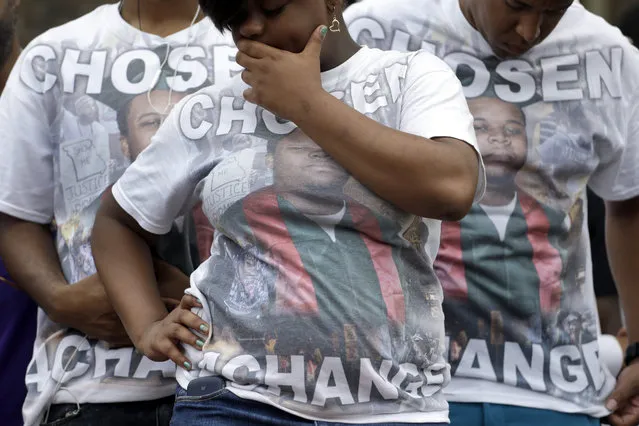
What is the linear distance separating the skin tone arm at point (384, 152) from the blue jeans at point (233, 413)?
45cm

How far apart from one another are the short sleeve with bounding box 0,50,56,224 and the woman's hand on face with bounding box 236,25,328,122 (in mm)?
907

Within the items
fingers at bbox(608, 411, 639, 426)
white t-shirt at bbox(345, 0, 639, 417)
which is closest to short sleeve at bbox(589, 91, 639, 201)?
white t-shirt at bbox(345, 0, 639, 417)

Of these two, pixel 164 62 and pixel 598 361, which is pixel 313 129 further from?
pixel 598 361

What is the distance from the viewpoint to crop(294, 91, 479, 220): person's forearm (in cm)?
234

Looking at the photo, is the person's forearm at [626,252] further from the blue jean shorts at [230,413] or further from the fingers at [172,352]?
the fingers at [172,352]

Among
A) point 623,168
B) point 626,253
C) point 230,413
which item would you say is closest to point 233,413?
point 230,413

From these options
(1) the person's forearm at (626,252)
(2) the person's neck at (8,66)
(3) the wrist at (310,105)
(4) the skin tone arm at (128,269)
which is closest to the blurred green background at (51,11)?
(2) the person's neck at (8,66)

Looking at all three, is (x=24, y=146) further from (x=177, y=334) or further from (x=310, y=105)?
(x=310, y=105)

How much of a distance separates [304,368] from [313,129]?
47cm

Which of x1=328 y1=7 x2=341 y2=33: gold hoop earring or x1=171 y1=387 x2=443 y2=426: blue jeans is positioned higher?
x1=328 y1=7 x2=341 y2=33: gold hoop earring

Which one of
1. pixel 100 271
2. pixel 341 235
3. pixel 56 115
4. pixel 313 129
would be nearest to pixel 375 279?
pixel 341 235

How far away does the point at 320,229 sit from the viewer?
2445mm

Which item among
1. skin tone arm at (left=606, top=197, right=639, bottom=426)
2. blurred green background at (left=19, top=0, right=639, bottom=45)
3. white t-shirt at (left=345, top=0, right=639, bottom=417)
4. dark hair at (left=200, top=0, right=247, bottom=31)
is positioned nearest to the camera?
dark hair at (left=200, top=0, right=247, bottom=31)

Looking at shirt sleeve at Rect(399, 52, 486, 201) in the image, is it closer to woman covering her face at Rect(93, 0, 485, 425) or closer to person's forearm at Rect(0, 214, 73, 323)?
woman covering her face at Rect(93, 0, 485, 425)
